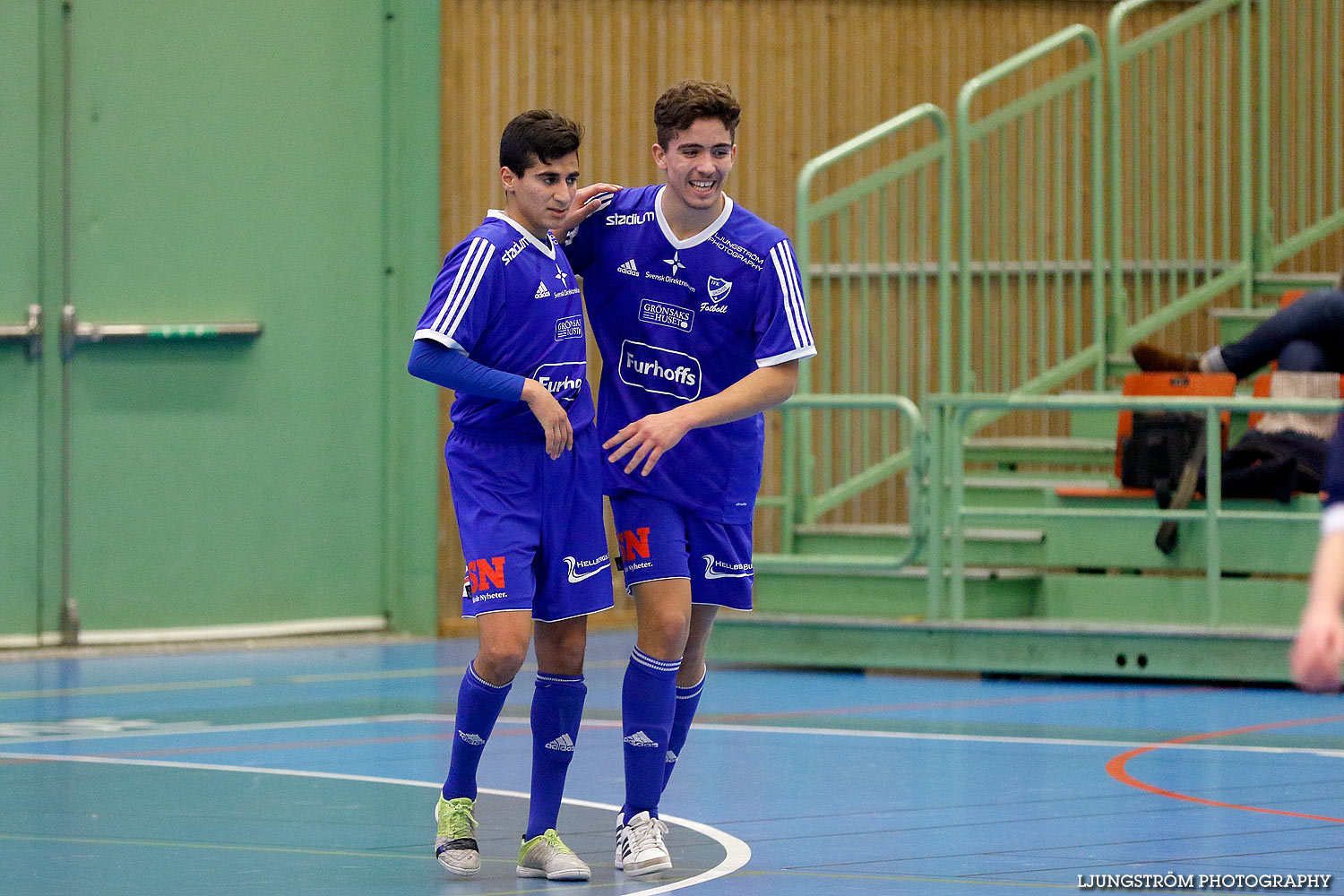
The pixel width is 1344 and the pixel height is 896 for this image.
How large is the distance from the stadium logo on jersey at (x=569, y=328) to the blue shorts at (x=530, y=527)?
255mm

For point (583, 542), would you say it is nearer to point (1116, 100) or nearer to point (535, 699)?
point (535, 699)

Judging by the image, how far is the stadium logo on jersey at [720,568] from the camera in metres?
5.61

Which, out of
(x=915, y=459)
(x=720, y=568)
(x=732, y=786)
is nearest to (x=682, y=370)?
(x=720, y=568)

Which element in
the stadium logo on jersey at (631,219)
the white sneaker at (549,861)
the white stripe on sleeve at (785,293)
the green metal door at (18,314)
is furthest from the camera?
the green metal door at (18,314)

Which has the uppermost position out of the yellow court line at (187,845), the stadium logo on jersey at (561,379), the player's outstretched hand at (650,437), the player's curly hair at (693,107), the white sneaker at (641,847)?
the player's curly hair at (693,107)

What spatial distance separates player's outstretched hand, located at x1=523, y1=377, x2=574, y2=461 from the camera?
509 centimetres

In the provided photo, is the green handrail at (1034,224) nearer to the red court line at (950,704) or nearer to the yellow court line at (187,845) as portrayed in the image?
the red court line at (950,704)

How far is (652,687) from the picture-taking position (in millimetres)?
5391

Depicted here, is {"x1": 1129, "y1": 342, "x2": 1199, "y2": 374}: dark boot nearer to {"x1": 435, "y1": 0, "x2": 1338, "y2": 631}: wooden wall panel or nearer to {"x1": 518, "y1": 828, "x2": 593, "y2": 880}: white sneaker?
{"x1": 435, "y1": 0, "x2": 1338, "y2": 631}: wooden wall panel

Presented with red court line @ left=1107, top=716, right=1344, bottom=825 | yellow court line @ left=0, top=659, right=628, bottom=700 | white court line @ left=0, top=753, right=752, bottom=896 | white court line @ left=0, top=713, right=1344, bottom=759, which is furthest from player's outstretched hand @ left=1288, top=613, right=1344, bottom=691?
yellow court line @ left=0, top=659, right=628, bottom=700

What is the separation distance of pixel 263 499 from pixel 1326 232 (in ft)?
22.1

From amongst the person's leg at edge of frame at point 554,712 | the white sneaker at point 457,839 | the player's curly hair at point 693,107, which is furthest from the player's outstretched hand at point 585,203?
the white sneaker at point 457,839

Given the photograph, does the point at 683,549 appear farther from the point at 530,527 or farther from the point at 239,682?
the point at 239,682

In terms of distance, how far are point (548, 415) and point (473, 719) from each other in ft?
2.74
